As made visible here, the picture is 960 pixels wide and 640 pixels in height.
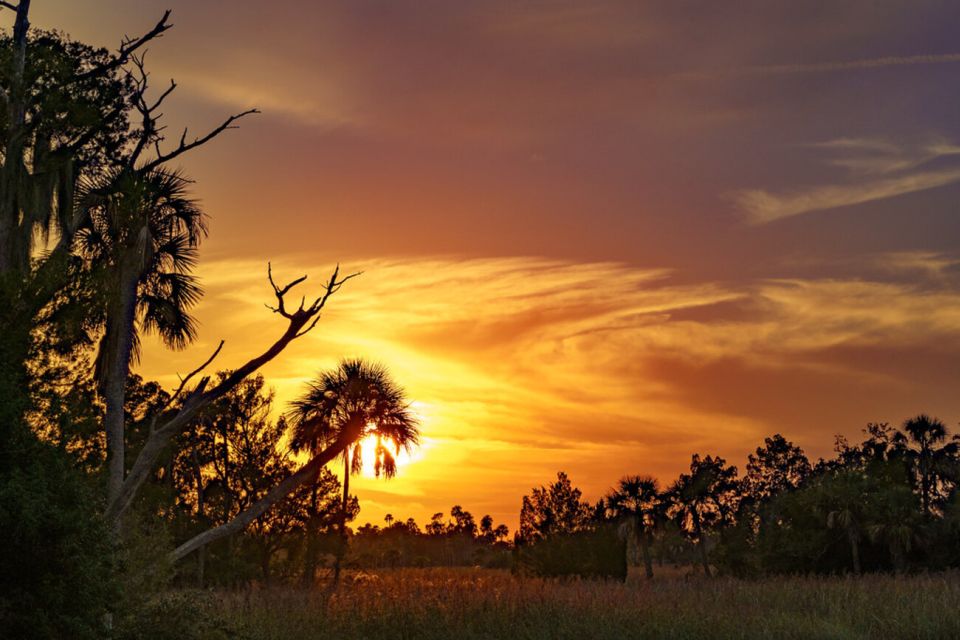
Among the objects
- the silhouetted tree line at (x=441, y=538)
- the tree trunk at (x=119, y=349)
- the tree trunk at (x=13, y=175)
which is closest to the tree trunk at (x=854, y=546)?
the tree trunk at (x=119, y=349)

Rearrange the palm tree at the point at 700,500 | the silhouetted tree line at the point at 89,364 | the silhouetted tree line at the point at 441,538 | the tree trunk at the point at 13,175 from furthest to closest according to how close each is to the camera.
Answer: the silhouetted tree line at the point at 441,538, the palm tree at the point at 700,500, the tree trunk at the point at 13,175, the silhouetted tree line at the point at 89,364

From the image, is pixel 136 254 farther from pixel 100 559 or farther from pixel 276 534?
pixel 276 534

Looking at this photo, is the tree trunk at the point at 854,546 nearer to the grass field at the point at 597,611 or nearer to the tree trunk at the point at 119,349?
the grass field at the point at 597,611

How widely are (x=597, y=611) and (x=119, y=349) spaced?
40.9 feet

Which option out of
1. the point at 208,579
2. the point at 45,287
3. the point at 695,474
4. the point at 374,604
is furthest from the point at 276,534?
the point at 695,474

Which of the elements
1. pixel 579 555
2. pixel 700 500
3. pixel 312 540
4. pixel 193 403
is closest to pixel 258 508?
pixel 193 403

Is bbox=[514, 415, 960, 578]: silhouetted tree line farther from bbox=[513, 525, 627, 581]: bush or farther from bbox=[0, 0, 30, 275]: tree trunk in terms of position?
bbox=[0, 0, 30, 275]: tree trunk

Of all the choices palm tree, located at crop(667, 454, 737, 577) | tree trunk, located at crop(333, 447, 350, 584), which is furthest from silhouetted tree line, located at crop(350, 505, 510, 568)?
tree trunk, located at crop(333, 447, 350, 584)

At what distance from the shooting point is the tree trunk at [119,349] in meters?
21.7

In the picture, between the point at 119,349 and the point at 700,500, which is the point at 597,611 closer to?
the point at 119,349

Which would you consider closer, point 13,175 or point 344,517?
point 13,175

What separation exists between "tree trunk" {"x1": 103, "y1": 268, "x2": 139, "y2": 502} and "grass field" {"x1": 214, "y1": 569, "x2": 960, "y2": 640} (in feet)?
16.3

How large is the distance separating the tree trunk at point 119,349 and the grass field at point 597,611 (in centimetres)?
498

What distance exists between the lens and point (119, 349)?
73.4 feet
